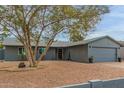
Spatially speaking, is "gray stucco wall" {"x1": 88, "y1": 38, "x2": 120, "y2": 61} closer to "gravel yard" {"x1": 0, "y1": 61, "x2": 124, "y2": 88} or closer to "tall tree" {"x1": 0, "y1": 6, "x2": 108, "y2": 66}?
"tall tree" {"x1": 0, "y1": 6, "x2": 108, "y2": 66}

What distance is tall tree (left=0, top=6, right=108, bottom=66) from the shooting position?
582 inches

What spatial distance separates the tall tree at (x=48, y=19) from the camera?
14789 mm

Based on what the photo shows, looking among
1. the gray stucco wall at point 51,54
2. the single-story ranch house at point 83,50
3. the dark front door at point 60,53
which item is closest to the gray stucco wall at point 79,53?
the single-story ranch house at point 83,50

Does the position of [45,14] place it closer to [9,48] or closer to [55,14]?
[55,14]

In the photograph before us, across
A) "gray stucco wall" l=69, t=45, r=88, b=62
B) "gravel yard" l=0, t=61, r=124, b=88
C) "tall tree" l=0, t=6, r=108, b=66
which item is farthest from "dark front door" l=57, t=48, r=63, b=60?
"gravel yard" l=0, t=61, r=124, b=88

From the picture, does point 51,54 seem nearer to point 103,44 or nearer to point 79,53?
point 79,53

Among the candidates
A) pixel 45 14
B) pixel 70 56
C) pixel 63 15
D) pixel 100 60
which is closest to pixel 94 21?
pixel 63 15

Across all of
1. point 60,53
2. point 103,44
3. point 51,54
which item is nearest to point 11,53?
point 51,54

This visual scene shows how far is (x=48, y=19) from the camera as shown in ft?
52.2

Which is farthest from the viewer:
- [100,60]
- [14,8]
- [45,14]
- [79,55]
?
[79,55]

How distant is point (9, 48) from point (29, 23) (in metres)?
14.5

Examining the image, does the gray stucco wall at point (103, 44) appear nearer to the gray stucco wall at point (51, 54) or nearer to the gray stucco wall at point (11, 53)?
the gray stucco wall at point (51, 54)

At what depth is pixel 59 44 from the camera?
1293 inches

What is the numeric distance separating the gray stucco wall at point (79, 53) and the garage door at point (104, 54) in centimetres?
111
